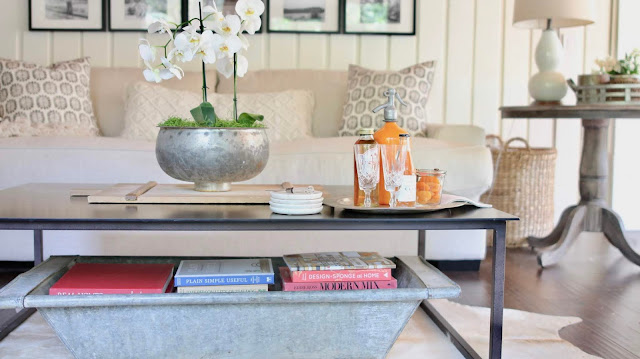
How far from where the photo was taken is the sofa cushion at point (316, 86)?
11.7 feet

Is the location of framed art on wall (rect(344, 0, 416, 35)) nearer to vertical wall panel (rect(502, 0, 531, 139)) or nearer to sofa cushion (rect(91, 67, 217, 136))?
vertical wall panel (rect(502, 0, 531, 139))

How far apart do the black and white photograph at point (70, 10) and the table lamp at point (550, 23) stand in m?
2.33

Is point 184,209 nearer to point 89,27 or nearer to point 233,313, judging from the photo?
point 233,313

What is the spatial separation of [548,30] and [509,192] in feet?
2.66

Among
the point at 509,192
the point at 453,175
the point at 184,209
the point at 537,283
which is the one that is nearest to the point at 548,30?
the point at 509,192

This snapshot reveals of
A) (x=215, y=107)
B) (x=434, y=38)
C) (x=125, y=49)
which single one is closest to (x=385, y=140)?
(x=215, y=107)

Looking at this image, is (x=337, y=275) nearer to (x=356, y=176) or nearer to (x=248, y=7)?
(x=356, y=176)

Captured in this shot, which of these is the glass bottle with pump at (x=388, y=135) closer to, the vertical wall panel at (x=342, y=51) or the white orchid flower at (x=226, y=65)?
the white orchid flower at (x=226, y=65)

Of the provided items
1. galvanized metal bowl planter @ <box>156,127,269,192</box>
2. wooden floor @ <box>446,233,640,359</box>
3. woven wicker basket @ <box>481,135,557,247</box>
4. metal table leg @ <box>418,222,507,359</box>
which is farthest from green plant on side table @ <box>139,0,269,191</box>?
woven wicker basket @ <box>481,135,557,247</box>

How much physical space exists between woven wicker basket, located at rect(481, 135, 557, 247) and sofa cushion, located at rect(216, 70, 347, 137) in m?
0.86

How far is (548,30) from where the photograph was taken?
10.9ft

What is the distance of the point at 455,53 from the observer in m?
4.09

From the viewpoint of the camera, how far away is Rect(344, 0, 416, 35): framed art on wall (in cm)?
400

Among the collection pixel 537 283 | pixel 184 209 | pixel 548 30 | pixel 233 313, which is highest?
pixel 548 30
